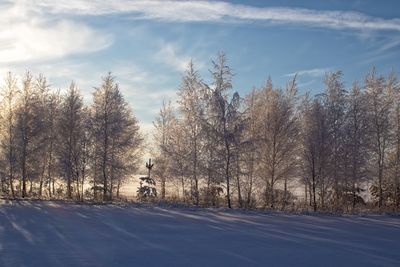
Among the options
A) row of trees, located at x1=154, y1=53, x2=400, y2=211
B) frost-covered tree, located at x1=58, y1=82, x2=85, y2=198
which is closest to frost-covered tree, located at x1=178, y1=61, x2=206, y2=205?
row of trees, located at x1=154, y1=53, x2=400, y2=211

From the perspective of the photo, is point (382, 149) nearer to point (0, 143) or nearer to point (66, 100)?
point (66, 100)

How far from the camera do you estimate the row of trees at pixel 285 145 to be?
100ft

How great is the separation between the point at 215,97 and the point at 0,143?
16062 mm

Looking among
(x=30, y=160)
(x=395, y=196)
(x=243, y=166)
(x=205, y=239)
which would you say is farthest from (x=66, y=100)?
(x=395, y=196)

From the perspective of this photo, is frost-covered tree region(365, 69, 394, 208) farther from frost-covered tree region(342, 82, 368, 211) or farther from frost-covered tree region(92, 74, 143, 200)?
frost-covered tree region(92, 74, 143, 200)

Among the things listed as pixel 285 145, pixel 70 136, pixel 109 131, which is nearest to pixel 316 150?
pixel 285 145

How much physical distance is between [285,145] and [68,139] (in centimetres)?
1584

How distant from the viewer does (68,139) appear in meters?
34.2

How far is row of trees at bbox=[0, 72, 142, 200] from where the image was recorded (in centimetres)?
3294

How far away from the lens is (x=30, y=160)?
1320 inches

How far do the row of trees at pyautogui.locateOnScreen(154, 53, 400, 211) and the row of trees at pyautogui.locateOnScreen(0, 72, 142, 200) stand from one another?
4101 mm

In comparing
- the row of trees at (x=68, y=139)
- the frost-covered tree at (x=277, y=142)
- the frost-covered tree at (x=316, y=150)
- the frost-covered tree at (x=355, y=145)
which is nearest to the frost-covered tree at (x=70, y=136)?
the row of trees at (x=68, y=139)

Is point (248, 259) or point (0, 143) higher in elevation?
point (0, 143)

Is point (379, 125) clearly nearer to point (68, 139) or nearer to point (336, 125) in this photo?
point (336, 125)
